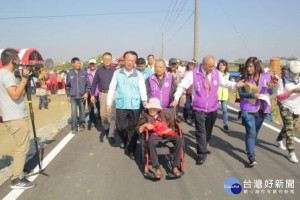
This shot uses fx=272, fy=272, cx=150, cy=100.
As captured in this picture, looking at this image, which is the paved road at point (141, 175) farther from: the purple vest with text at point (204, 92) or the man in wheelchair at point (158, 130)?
the purple vest with text at point (204, 92)

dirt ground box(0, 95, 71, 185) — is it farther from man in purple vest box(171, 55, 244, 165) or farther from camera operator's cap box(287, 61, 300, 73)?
camera operator's cap box(287, 61, 300, 73)

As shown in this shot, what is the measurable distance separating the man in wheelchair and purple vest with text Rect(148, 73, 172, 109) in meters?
0.49

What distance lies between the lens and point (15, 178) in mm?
Answer: 3988

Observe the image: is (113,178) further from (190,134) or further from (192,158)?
(190,134)

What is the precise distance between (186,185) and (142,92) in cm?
203

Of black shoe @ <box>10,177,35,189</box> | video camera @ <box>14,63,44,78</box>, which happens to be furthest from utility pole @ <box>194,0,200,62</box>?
black shoe @ <box>10,177,35,189</box>

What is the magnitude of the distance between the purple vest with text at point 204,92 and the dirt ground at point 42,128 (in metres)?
3.46

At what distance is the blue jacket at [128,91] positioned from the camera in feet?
17.5

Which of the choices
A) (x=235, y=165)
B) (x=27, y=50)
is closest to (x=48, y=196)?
(x=235, y=165)

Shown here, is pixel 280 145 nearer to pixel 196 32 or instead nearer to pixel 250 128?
pixel 250 128

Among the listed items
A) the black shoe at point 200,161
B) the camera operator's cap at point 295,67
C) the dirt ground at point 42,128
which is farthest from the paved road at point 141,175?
the camera operator's cap at point 295,67

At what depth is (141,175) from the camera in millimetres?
4473

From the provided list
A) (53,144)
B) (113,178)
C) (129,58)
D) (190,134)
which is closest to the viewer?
(113,178)

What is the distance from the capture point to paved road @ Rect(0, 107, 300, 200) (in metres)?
3.81
